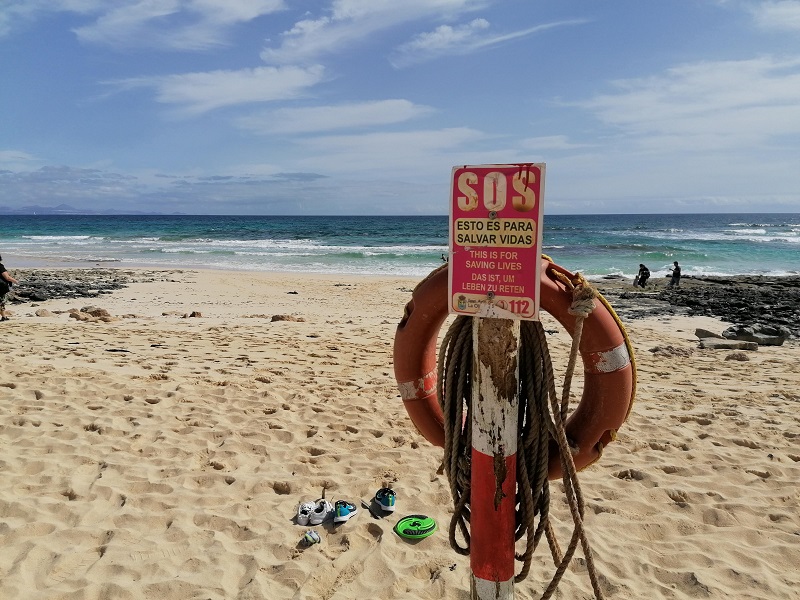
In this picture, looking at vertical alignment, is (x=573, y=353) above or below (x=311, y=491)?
above

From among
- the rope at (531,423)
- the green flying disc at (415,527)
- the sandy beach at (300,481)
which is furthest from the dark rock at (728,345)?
the rope at (531,423)

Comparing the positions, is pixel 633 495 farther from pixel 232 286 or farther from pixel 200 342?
pixel 232 286

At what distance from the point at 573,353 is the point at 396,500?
201cm

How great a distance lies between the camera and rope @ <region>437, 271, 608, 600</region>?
181cm

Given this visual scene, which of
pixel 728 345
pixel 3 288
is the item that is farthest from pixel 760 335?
pixel 3 288

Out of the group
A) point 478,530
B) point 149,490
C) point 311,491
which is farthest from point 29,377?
point 478,530

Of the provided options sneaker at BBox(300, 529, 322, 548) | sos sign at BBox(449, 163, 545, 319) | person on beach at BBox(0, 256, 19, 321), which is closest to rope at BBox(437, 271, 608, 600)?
sos sign at BBox(449, 163, 545, 319)

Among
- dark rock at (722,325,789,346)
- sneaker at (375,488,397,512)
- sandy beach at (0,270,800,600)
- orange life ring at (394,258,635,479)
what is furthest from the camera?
dark rock at (722,325,789,346)

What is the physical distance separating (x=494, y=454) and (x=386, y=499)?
1.67 m

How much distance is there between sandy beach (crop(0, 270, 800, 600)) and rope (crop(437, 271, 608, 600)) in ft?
3.30

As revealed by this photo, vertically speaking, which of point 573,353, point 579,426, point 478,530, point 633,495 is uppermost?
point 573,353

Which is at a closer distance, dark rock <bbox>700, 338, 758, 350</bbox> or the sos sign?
the sos sign

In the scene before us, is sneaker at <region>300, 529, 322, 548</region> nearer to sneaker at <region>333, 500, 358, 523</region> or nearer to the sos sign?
sneaker at <region>333, 500, 358, 523</region>

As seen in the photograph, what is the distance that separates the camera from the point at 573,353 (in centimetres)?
177
